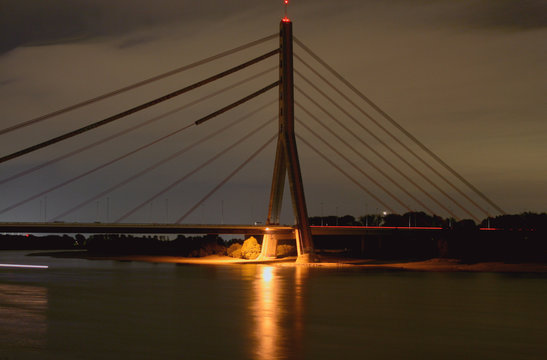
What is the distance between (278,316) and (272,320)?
58.8 inches

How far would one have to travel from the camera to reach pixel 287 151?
69.1 m

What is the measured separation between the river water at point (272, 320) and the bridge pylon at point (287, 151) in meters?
14.4

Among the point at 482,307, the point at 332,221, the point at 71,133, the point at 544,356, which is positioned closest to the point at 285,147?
the point at 71,133

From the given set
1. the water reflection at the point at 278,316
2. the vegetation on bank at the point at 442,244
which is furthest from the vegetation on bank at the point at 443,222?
the water reflection at the point at 278,316

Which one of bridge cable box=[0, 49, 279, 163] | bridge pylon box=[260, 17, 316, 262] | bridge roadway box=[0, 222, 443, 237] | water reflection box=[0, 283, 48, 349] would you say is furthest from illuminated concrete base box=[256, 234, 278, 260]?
water reflection box=[0, 283, 48, 349]

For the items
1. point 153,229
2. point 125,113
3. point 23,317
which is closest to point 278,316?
point 23,317

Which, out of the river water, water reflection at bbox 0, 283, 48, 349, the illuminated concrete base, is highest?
the illuminated concrete base

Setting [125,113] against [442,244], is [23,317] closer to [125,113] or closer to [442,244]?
[125,113]

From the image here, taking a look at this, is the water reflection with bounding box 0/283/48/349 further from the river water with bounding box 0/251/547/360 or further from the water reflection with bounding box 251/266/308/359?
the water reflection with bounding box 251/266/308/359

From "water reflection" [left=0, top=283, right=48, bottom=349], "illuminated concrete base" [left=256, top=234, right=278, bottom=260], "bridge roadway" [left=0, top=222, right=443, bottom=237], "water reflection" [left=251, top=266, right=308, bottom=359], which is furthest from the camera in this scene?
"illuminated concrete base" [left=256, top=234, right=278, bottom=260]

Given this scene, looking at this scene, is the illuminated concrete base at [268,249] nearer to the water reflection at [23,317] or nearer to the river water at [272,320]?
the river water at [272,320]

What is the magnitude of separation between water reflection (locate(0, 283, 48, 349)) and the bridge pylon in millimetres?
26148

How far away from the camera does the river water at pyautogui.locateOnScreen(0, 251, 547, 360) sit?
956 inches

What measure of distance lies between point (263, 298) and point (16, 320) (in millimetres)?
15134
